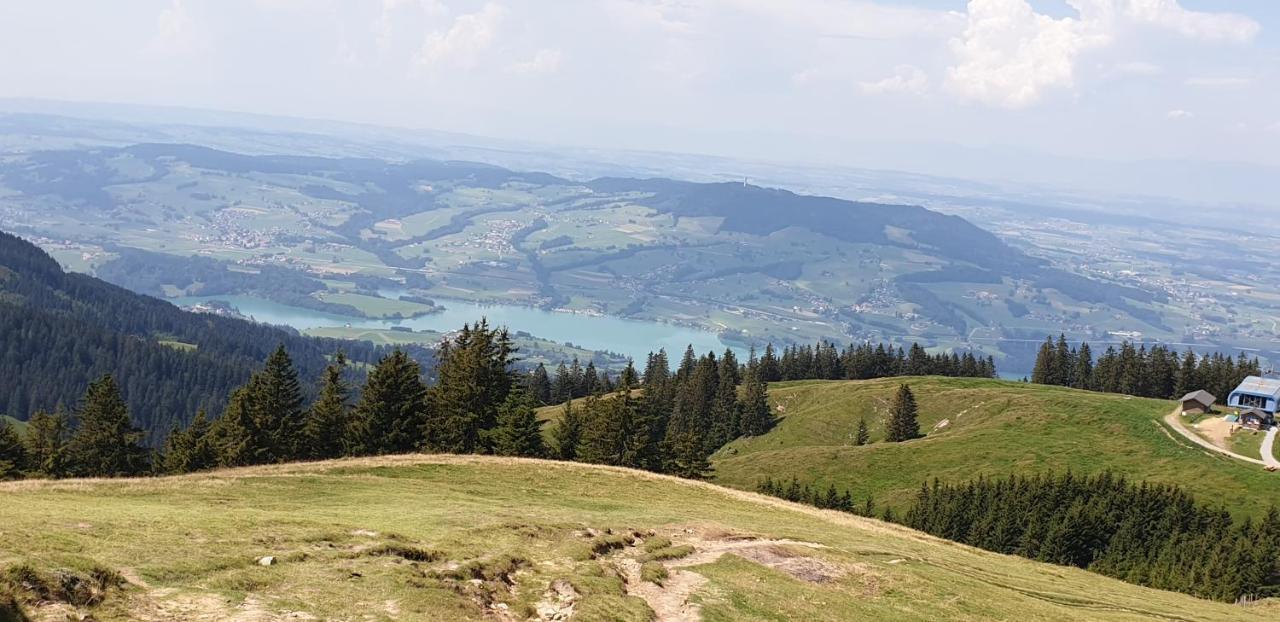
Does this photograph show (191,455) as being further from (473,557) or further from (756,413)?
(756,413)

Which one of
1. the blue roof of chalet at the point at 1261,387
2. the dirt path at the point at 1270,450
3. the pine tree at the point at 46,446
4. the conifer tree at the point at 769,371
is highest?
the blue roof of chalet at the point at 1261,387

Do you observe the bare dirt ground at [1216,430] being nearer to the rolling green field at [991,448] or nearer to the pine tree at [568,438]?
the rolling green field at [991,448]

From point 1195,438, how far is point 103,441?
373 ft

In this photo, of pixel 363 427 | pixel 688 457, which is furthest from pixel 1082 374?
pixel 363 427

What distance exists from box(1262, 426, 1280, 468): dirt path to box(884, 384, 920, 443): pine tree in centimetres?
4180

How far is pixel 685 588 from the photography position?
31.9 metres

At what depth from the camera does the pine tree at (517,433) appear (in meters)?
75.6

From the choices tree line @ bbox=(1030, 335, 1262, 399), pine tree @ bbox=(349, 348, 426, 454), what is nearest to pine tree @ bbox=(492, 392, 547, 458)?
pine tree @ bbox=(349, 348, 426, 454)

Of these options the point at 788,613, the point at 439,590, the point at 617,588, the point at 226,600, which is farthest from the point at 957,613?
the point at 226,600

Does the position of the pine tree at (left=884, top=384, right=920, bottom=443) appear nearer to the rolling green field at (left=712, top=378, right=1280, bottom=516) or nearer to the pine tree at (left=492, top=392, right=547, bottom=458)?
the rolling green field at (left=712, top=378, right=1280, bottom=516)

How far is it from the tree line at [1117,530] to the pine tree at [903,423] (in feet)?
86.3

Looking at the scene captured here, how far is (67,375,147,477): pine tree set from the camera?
3004 inches

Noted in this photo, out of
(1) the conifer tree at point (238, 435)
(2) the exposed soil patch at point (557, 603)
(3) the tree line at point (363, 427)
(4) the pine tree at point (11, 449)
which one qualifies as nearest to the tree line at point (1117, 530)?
(3) the tree line at point (363, 427)

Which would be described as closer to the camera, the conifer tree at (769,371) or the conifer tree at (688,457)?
the conifer tree at (688,457)
